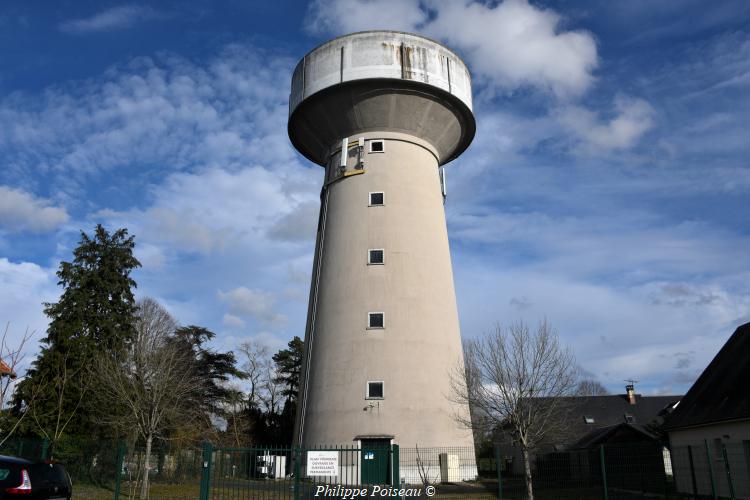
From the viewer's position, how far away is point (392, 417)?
20.2 meters

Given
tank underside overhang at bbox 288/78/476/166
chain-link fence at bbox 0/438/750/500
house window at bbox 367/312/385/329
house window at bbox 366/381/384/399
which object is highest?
tank underside overhang at bbox 288/78/476/166

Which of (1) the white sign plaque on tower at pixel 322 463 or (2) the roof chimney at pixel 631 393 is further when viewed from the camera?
(2) the roof chimney at pixel 631 393

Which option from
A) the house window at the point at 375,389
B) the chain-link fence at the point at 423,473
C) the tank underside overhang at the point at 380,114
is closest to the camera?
the chain-link fence at the point at 423,473

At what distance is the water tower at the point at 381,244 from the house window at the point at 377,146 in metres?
0.04

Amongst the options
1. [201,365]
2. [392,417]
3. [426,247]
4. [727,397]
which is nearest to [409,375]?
[392,417]

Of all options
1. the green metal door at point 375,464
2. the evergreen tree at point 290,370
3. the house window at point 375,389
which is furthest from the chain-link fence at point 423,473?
the evergreen tree at point 290,370

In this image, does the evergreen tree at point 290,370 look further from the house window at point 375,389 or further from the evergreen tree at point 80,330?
the house window at point 375,389

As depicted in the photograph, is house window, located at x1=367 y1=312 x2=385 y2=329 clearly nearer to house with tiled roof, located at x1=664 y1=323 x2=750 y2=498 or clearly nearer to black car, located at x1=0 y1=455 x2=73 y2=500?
house with tiled roof, located at x1=664 y1=323 x2=750 y2=498

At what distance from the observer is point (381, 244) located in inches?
883

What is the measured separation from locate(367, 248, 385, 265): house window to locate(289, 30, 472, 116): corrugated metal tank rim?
21.2 ft

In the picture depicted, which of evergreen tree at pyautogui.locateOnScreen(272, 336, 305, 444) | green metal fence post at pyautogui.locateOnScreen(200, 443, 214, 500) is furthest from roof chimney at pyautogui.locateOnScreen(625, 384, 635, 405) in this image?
green metal fence post at pyautogui.locateOnScreen(200, 443, 214, 500)

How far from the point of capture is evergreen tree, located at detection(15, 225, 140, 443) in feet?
83.6

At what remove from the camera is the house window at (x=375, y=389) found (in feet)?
67.2

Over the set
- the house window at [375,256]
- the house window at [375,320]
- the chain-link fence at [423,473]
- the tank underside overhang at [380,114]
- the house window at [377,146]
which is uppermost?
the tank underside overhang at [380,114]
